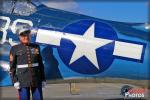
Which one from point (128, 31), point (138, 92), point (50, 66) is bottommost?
point (138, 92)

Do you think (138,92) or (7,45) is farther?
(138,92)

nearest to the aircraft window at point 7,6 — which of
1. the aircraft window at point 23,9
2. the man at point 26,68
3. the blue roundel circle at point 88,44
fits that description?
the aircraft window at point 23,9

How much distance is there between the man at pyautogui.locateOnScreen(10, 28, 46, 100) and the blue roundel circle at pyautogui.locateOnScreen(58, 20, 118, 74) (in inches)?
90.1

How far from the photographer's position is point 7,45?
8367 mm

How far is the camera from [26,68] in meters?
5.98

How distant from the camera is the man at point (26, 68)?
5980 mm

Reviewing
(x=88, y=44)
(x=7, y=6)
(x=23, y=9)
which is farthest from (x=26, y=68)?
(x=7, y=6)

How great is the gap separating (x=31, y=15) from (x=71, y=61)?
3.61ft

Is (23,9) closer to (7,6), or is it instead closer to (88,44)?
(7,6)

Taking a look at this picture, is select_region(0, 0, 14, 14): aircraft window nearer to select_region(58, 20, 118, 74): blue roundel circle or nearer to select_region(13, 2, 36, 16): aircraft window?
select_region(13, 2, 36, 16): aircraft window

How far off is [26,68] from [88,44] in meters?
2.46

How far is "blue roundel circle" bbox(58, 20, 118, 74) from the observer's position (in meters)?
8.28

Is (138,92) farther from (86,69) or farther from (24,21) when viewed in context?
(24,21)

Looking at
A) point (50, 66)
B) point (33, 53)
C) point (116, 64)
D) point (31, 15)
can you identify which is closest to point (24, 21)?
point (31, 15)
